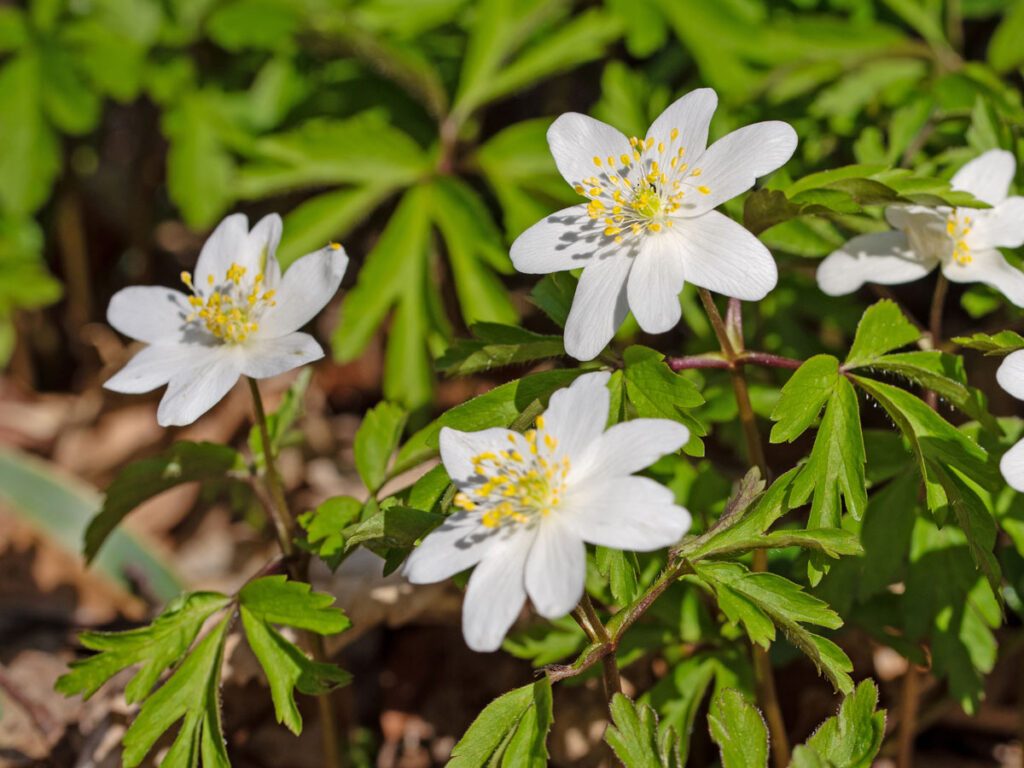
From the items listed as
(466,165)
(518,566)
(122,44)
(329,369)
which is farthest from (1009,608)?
(122,44)

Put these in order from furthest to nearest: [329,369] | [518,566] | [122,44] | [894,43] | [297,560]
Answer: [329,369] < [122,44] < [894,43] < [297,560] < [518,566]

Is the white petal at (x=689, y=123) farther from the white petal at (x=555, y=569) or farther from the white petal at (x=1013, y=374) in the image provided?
the white petal at (x=555, y=569)

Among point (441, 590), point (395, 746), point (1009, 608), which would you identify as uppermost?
point (441, 590)

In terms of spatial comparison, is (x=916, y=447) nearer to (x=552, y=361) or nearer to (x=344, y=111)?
(x=552, y=361)

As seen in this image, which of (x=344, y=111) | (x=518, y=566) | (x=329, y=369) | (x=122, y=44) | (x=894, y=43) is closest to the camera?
(x=518, y=566)

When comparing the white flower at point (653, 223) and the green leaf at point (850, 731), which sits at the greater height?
the white flower at point (653, 223)

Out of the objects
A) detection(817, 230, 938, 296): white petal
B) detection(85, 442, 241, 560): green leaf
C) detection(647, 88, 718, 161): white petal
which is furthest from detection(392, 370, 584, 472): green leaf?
detection(817, 230, 938, 296): white petal

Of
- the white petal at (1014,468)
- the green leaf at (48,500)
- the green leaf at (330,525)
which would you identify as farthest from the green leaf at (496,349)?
the green leaf at (48,500)
